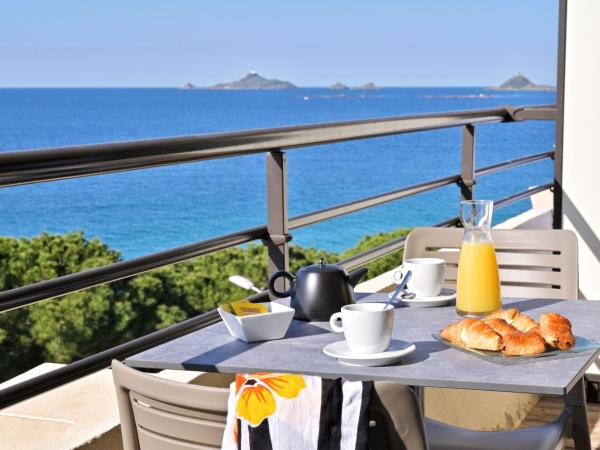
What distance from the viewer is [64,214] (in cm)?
3216

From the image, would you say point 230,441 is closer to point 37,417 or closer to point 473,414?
point 37,417

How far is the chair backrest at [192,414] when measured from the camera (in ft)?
2.89

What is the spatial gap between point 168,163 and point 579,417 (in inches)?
38.2

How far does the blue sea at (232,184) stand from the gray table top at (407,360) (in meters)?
28.5

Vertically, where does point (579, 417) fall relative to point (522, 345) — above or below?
below

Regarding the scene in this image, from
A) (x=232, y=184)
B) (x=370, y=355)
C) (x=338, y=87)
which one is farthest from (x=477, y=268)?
(x=338, y=87)

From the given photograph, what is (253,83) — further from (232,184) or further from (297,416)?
(297,416)

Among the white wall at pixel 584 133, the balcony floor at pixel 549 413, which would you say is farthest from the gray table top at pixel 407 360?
the white wall at pixel 584 133

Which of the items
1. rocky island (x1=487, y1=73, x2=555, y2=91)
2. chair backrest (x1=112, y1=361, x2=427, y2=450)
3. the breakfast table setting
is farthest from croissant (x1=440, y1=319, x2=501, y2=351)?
rocky island (x1=487, y1=73, x2=555, y2=91)

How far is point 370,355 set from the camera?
1262mm

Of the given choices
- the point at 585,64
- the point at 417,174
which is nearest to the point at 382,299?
the point at 585,64

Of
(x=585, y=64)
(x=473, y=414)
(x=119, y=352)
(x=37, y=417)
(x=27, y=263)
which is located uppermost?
(x=585, y=64)

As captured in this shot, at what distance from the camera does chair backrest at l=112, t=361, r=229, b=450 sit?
0.91m

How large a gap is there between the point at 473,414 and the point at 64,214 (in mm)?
30538
